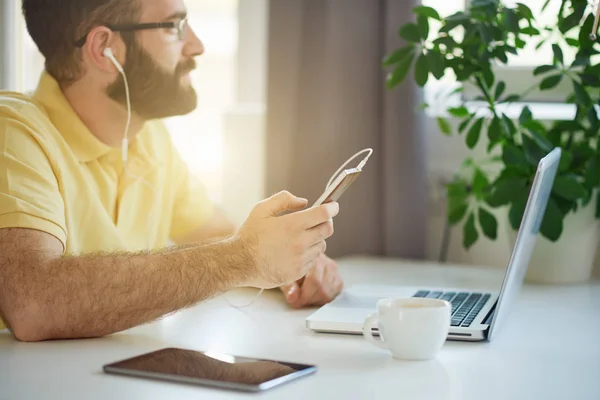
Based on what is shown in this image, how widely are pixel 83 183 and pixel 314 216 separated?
485mm

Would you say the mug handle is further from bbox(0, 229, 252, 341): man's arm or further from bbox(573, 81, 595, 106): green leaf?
bbox(573, 81, 595, 106): green leaf

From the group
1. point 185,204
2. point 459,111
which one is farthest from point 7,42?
point 459,111

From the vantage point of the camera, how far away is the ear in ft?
5.01

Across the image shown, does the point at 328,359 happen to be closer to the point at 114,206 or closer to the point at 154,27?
the point at 114,206

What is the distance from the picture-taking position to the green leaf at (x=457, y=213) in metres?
1.83

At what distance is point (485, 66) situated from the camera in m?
1.63

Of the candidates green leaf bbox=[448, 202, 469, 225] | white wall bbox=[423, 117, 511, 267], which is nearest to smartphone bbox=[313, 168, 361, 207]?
green leaf bbox=[448, 202, 469, 225]

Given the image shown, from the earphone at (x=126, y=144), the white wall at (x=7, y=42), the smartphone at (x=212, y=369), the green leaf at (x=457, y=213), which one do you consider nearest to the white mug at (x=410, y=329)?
the smartphone at (x=212, y=369)

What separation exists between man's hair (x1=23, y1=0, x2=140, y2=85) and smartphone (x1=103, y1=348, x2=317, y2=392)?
2.24 feet

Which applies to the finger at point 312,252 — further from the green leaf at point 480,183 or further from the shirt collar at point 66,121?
the green leaf at point 480,183

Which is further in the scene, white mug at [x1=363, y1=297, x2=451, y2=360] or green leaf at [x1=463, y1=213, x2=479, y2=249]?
green leaf at [x1=463, y1=213, x2=479, y2=249]

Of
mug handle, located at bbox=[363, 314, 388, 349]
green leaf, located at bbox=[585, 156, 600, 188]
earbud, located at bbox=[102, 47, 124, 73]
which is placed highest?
Result: earbud, located at bbox=[102, 47, 124, 73]

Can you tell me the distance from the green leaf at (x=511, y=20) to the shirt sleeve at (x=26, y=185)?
0.84 meters

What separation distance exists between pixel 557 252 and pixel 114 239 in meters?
0.84
